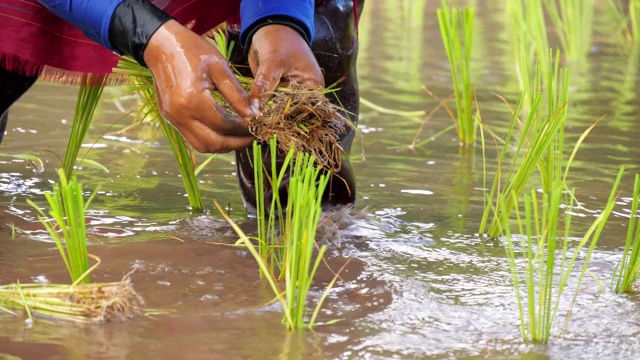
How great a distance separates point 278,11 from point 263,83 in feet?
0.72

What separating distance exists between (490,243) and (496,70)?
8.57 feet

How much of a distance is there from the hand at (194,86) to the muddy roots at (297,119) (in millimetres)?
38

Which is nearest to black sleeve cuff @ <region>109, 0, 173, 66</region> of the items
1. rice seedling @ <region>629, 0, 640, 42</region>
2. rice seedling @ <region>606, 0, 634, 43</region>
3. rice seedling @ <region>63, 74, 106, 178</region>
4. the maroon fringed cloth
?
the maroon fringed cloth

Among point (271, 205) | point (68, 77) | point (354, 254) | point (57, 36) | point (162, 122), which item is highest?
point (57, 36)

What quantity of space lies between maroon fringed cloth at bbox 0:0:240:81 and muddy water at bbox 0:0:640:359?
0.37 metres

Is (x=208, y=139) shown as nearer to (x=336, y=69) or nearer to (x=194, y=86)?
(x=194, y=86)

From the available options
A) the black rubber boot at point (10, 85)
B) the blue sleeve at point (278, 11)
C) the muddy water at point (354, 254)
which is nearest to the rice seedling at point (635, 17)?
the muddy water at point (354, 254)

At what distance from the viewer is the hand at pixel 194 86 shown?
1847 millimetres

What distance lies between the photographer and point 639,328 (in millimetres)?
1790

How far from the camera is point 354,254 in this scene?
7.34ft

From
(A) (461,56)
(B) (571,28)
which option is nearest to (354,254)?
(A) (461,56)

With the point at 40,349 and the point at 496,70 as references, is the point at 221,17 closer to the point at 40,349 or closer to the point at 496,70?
the point at 40,349

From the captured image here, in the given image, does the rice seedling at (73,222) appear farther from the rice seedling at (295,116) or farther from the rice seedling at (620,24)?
the rice seedling at (620,24)

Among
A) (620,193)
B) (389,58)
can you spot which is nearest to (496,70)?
(389,58)
